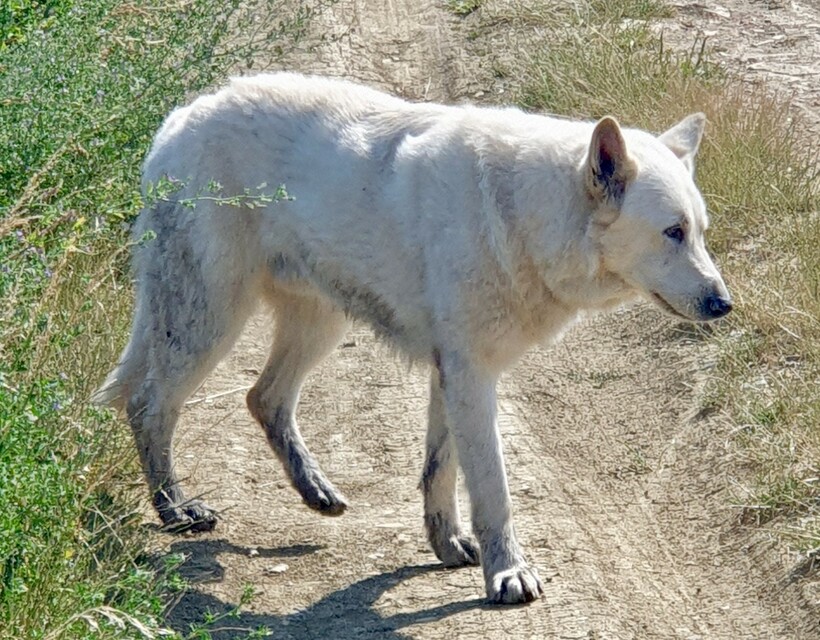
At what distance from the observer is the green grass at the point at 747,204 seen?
18.8 feet

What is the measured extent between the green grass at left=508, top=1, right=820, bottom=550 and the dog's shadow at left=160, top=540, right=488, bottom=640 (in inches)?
56.9

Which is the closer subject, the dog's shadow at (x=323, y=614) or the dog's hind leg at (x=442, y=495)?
the dog's shadow at (x=323, y=614)

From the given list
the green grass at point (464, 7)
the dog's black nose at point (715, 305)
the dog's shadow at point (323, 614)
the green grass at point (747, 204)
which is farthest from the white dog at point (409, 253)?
the green grass at point (464, 7)

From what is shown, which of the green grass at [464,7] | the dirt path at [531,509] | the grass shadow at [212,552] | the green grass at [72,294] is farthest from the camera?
the green grass at [464,7]

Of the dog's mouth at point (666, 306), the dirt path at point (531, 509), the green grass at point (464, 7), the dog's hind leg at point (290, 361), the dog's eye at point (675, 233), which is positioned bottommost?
the dirt path at point (531, 509)

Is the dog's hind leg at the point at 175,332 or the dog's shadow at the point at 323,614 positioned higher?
the dog's hind leg at the point at 175,332

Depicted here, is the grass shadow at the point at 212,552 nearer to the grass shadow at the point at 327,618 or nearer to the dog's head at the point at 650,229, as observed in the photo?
the grass shadow at the point at 327,618

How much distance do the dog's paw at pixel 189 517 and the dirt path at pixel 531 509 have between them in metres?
0.05

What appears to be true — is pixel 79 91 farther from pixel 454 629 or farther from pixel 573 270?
pixel 454 629

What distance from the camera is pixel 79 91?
18.3 feet

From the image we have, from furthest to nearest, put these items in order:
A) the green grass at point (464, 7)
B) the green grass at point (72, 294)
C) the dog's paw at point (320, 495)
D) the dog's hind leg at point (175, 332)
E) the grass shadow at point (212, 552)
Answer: the green grass at point (464, 7), the dog's paw at point (320, 495), the dog's hind leg at point (175, 332), the grass shadow at point (212, 552), the green grass at point (72, 294)

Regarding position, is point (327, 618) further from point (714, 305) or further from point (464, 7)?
point (464, 7)

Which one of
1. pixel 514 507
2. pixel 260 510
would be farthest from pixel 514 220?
pixel 260 510

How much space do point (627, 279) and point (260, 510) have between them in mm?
2017
